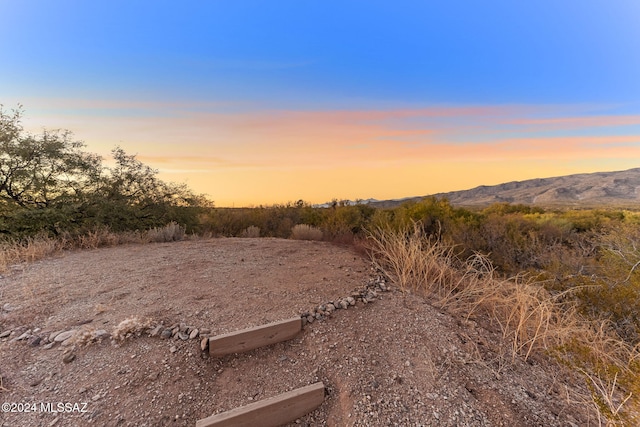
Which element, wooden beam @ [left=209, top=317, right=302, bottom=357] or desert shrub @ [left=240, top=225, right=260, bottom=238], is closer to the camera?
wooden beam @ [left=209, top=317, right=302, bottom=357]

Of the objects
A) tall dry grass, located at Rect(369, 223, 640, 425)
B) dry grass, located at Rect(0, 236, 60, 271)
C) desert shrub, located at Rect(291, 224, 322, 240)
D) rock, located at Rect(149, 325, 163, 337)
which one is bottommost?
tall dry grass, located at Rect(369, 223, 640, 425)

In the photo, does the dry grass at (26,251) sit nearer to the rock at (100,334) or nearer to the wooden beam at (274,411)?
the rock at (100,334)

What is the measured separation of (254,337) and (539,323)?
8.59 ft

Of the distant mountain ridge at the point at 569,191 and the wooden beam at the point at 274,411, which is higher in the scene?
the distant mountain ridge at the point at 569,191

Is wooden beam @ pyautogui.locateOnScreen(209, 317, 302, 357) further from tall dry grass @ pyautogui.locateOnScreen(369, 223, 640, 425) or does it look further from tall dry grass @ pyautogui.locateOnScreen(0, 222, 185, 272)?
tall dry grass @ pyautogui.locateOnScreen(0, 222, 185, 272)

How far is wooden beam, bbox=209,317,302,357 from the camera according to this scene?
7.32ft

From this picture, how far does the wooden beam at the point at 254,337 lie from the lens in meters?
2.23

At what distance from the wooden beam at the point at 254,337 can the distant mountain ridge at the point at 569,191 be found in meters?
26.6

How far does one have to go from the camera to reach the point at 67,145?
6.90 metres

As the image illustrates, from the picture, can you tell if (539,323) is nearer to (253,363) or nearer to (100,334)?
(253,363)

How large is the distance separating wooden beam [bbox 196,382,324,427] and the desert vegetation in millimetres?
1751

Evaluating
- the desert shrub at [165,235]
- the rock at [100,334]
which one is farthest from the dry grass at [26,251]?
the rock at [100,334]

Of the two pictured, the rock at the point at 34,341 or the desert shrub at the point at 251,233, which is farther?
the desert shrub at the point at 251,233

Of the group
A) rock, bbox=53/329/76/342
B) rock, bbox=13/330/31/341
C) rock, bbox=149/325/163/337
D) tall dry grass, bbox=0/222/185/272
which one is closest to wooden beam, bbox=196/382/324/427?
rock, bbox=149/325/163/337
